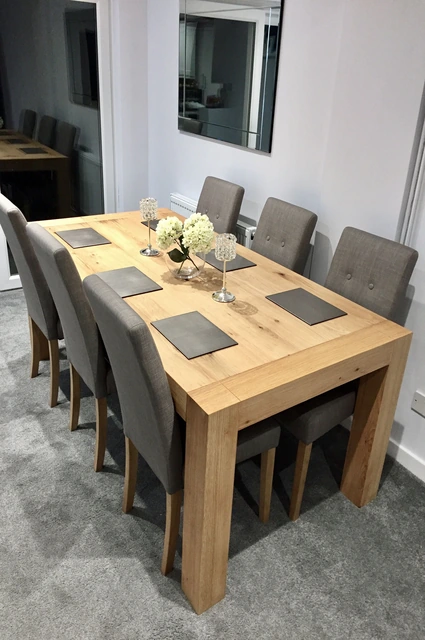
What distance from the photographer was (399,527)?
201 cm

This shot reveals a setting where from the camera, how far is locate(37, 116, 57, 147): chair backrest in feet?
12.3

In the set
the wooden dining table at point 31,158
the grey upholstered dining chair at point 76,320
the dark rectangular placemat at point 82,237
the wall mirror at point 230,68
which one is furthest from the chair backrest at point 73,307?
the wooden dining table at point 31,158

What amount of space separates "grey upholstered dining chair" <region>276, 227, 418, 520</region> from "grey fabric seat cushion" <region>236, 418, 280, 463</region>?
0.12m

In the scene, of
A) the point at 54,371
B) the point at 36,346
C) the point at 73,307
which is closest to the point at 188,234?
the point at 73,307

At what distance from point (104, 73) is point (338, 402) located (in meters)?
3.14

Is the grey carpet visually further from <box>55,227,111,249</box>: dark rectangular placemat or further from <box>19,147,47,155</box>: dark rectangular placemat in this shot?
<box>19,147,47,155</box>: dark rectangular placemat

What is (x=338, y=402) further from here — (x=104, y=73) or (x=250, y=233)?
(x=104, y=73)

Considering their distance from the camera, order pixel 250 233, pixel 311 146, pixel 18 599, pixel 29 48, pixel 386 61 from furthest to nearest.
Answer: pixel 29 48
pixel 250 233
pixel 311 146
pixel 386 61
pixel 18 599

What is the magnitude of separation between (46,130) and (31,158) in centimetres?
24

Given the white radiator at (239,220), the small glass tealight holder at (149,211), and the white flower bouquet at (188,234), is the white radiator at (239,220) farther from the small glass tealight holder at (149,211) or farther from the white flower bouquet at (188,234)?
the white flower bouquet at (188,234)

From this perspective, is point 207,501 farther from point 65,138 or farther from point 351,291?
point 65,138

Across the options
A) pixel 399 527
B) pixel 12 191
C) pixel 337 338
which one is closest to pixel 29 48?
pixel 12 191

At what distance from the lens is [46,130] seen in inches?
149

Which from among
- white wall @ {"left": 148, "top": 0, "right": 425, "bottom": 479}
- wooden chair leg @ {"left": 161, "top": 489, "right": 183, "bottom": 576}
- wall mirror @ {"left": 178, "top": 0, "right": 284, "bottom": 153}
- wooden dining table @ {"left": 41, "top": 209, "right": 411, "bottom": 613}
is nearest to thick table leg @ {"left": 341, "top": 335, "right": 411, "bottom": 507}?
wooden dining table @ {"left": 41, "top": 209, "right": 411, "bottom": 613}
